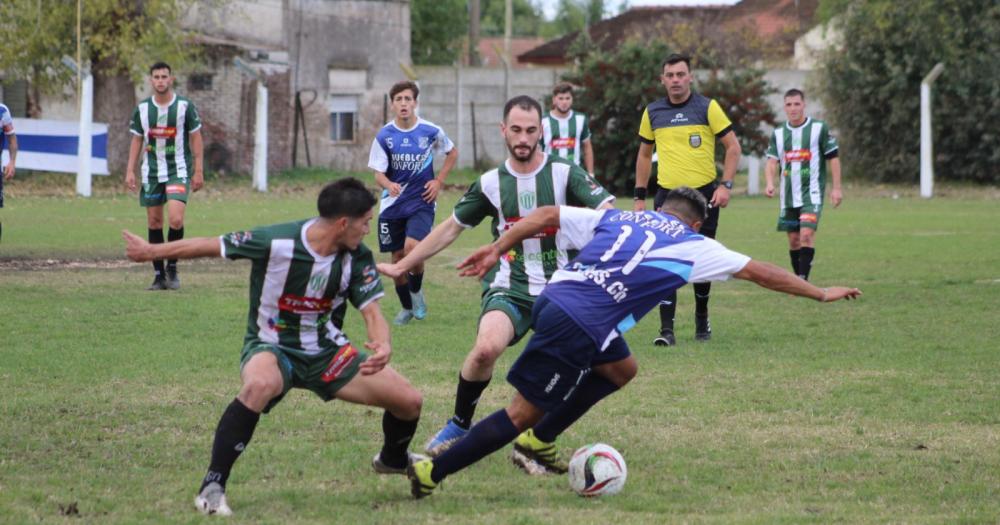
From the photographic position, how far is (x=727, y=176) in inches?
445

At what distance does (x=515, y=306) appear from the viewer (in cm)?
729

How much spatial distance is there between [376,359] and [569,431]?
2.00 m

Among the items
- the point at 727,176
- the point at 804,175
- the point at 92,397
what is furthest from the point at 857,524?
the point at 804,175

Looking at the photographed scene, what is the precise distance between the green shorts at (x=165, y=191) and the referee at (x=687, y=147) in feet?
16.5

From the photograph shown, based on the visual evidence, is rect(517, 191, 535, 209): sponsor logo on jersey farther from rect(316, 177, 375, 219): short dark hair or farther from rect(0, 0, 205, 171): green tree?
rect(0, 0, 205, 171): green tree

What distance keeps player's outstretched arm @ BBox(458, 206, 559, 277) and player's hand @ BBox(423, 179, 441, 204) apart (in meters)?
6.04

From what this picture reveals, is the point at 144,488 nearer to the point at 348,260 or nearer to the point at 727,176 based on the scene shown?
the point at 348,260

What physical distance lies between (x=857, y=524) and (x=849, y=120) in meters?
36.0

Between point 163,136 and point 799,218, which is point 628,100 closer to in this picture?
point 799,218

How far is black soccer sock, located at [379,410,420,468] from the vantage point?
6387mm

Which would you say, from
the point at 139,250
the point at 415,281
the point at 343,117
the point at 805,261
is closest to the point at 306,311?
the point at 139,250

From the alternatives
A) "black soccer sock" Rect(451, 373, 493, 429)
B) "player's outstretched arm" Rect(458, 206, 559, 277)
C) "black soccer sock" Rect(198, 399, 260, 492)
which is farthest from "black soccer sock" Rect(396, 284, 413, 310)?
"black soccer sock" Rect(198, 399, 260, 492)

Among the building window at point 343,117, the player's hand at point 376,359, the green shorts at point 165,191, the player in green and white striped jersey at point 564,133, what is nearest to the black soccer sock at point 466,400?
the player's hand at point 376,359

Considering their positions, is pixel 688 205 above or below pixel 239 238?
above
